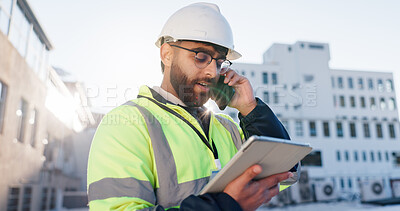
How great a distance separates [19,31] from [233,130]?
1511 centimetres

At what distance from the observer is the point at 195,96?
236cm

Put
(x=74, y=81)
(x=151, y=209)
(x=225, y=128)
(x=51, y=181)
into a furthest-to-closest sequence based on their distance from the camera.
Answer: (x=74, y=81) → (x=51, y=181) → (x=225, y=128) → (x=151, y=209)

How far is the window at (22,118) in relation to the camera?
14924 mm

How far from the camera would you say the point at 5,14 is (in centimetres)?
1247

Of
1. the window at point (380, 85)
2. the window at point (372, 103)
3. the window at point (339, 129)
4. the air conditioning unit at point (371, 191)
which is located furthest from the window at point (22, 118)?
the window at point (380, 85)

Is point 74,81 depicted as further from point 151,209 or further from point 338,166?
point 338,166

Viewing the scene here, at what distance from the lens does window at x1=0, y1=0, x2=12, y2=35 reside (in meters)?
12.1

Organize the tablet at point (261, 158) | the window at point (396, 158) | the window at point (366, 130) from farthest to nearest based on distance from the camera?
the window at point (366, 130) < the window at point (396, 158) < the tablet at point (261, 158)

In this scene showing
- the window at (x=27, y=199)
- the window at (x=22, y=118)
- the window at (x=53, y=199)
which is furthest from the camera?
the window at (x=53, y=199)

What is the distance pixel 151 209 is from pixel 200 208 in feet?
0.89

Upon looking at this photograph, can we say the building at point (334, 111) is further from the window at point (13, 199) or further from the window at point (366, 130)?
the window at point (13, 199)

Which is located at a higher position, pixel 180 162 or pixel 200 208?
pixel 180 162

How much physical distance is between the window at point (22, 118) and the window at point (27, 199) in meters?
2.83

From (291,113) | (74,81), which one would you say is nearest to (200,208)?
(74,81)
